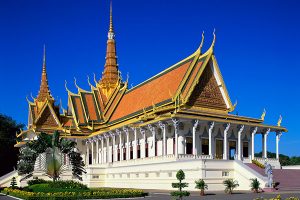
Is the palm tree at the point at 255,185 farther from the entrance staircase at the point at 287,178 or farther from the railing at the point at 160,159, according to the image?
the railing at the point at 160,159

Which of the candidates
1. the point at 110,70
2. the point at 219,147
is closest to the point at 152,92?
the point at 219,147

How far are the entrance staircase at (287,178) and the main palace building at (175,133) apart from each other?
5.32 feet

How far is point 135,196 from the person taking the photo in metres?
21.6

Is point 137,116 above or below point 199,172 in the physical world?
above

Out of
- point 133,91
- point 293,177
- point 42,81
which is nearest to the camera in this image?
point 293,177

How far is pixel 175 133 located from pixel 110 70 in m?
27.0

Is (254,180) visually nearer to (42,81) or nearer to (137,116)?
(137,116)

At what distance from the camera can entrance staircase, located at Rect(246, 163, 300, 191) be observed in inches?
1035

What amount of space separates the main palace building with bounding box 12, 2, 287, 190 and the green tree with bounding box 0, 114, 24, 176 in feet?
47.5

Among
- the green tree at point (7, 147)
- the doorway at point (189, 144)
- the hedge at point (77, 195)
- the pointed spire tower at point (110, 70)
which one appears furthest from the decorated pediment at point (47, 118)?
the hedge at point (77, 195)

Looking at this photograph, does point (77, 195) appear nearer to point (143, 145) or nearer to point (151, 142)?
point (151, 142)

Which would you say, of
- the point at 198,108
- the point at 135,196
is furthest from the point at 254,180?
the point at 198,108

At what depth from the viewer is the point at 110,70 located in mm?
55188

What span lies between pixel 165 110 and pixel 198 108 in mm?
2710
